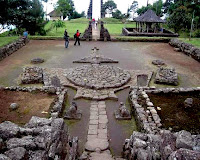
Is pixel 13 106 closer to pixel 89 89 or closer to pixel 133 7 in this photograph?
pixel 89 89

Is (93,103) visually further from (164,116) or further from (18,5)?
(18,5)

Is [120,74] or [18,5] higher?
[18,5]

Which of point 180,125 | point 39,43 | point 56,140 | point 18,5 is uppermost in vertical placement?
point 18,5

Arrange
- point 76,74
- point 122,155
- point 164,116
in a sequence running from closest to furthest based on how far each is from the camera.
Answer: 1. point 122,155
2. point 164,116
3. point 76,74

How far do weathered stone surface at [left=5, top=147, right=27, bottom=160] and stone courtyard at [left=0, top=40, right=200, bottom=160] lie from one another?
0.02 metres

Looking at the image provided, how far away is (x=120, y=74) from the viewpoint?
13750mm

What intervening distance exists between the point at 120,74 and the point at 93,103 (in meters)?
4.00

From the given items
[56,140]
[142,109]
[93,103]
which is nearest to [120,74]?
[93,103]

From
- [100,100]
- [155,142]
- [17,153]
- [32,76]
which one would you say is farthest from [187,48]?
[17,153]

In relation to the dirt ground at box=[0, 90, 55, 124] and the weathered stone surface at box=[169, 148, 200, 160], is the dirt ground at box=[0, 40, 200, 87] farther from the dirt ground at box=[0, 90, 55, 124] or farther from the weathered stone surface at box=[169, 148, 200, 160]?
the weathered stone surface at box=[169, 148, 200, 160]

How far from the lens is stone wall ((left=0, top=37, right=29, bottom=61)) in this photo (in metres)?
17.8

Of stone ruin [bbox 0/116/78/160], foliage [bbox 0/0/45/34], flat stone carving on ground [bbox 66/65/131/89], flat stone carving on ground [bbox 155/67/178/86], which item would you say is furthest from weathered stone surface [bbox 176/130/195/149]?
foliage [bbox 0/0/45/34]

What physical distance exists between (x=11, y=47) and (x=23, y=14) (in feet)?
26.7

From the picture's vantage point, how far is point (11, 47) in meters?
19.6
